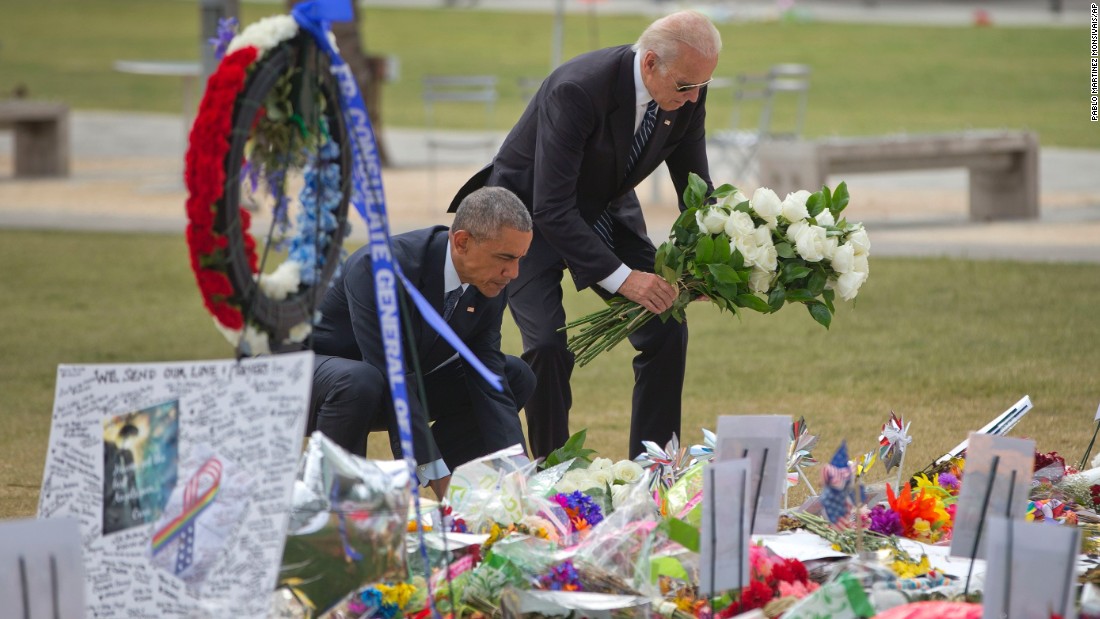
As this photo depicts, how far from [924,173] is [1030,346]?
8980 millimetres

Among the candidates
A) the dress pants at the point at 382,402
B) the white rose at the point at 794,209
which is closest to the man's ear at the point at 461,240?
the dress pants at the point at 382,402

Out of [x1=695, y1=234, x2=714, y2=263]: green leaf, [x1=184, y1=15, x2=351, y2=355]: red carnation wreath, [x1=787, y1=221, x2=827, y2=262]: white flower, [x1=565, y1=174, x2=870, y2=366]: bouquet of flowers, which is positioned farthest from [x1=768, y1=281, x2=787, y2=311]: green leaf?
[x1=184, y1=15, x2=351, y2=355]: red carnation wreath

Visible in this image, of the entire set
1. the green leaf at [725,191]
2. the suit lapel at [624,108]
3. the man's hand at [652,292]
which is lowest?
the man's hand at [652,292]

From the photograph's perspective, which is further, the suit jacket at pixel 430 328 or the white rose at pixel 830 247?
the suit jacket at pixel 430 328

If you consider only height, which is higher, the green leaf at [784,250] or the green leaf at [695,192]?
the green leaf at [695,192]

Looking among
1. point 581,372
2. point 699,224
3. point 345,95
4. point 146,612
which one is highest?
point 345,95

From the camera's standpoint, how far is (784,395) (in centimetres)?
694

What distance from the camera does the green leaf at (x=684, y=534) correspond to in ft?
10.7

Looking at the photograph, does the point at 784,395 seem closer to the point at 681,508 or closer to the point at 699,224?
the point at 699,224

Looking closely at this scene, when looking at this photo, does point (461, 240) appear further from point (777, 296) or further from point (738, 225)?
point (777, 296)

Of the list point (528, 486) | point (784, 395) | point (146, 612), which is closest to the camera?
point (146, 612)

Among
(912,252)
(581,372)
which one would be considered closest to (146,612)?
(581,372)

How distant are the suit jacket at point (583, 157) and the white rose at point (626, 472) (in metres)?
0.78

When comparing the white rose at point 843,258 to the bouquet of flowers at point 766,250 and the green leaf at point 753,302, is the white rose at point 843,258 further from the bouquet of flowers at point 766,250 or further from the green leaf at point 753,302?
the green leaf at point 753,302
